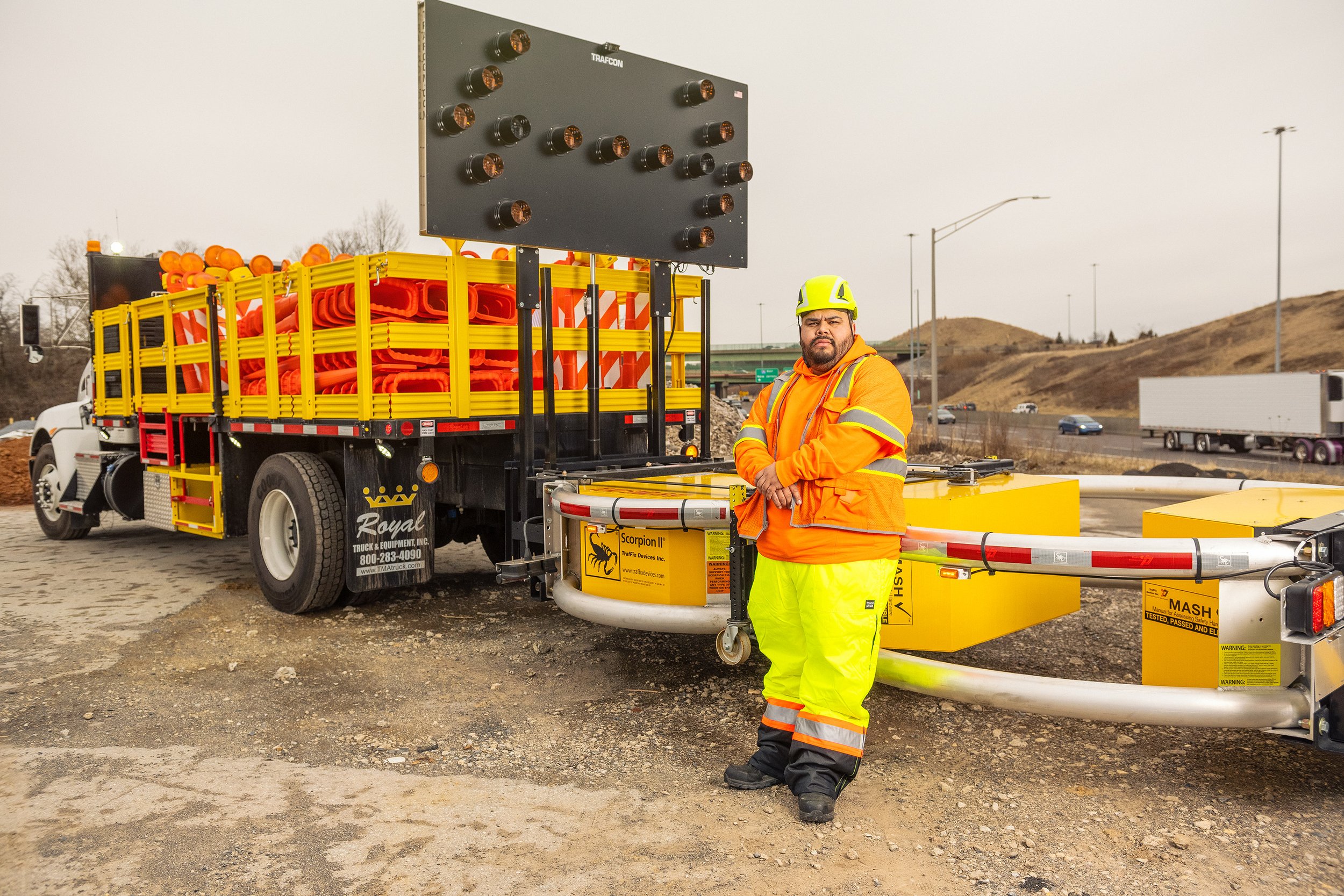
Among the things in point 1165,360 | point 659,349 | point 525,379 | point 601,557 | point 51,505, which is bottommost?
point 51,505

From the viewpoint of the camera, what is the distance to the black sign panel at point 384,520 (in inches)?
263

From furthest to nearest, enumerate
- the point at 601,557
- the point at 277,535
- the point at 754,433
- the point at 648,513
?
1. the point at 277,535
2. the point at 601,557
3. the point at 648,513
4. the point at 754,433

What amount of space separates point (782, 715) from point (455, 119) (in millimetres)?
3715

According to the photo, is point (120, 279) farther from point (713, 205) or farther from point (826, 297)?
point (826, 297)

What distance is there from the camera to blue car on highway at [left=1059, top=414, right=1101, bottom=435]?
42625 millimetres

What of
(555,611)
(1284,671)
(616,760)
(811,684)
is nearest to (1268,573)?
(1284,671)

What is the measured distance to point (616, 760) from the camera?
448 centimetres

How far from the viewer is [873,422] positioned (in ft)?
12.5

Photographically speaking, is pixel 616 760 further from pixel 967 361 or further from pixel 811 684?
pixel 967 361

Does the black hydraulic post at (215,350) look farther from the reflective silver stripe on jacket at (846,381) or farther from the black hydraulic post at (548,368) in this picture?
the reflective silver stripe on jacket at (846,381)

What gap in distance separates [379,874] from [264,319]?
191 inches

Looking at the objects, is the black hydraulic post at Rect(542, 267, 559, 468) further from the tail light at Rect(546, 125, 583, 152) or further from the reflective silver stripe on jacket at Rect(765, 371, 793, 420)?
the reflective silver stripe on jacket at Rect(765, 371, 793, 420)

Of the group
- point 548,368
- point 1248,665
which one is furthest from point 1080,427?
point 1248,665

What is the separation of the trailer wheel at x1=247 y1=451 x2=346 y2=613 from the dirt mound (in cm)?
1028
